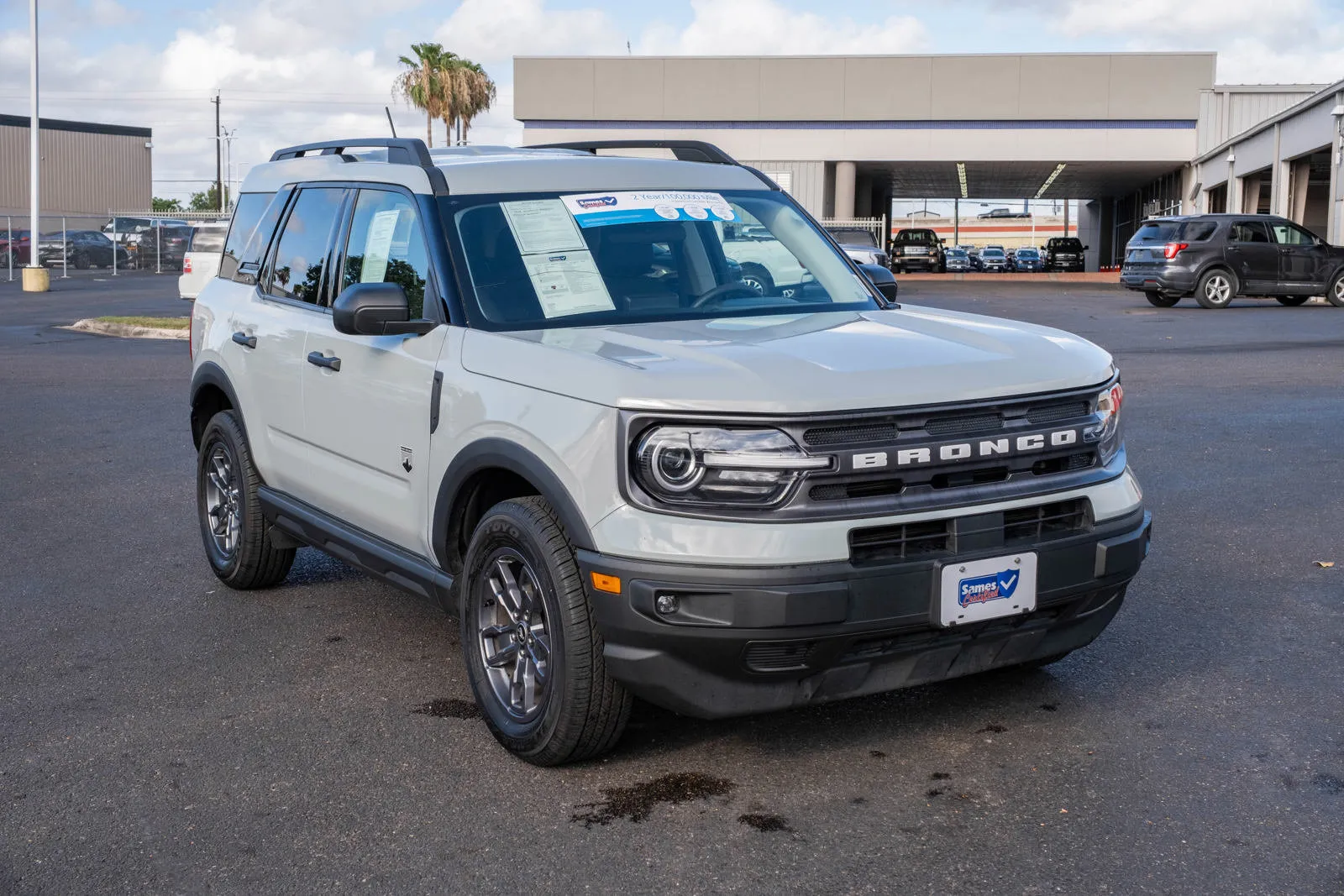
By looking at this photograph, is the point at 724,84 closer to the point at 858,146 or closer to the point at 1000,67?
the point at 858,146

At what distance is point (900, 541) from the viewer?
12.6ft

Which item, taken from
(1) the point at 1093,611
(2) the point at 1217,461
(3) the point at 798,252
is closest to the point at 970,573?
(1) the point at 1093,611

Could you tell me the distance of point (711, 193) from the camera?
5.48 meters

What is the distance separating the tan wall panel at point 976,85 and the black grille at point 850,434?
48.8 meters

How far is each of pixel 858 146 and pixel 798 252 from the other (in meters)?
47.7

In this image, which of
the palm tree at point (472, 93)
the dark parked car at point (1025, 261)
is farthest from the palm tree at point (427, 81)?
the dark parked car at point (1025, 261)

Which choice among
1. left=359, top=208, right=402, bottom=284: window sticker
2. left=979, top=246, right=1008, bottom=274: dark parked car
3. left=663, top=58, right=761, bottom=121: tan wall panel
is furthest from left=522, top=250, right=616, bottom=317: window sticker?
left=979, top=246, right=1008, bottom=274: dark parked car

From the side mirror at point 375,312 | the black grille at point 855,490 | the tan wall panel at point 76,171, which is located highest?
the tan wall panel at point 76,171

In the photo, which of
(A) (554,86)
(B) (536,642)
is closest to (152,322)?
(B) (536,642)

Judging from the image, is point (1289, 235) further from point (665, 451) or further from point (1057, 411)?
point (665, 451)

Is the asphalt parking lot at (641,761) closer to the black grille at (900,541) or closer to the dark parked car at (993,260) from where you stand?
the black grille at (900,541)

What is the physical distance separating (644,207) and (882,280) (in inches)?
48.8

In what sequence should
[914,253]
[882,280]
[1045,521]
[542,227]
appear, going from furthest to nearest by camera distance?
[914,253]
[882,280]
[542,227]
[1045,521]

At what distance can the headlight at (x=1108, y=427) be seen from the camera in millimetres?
4254
